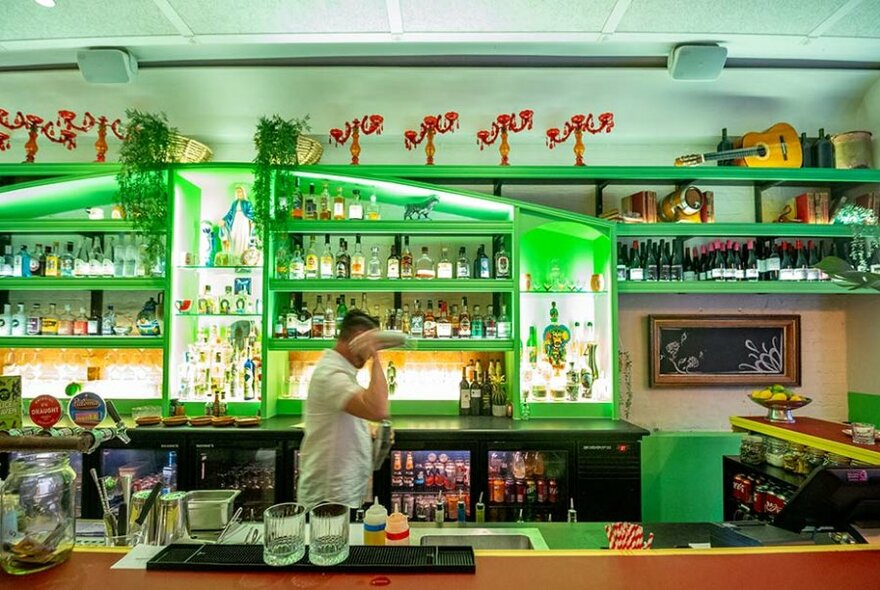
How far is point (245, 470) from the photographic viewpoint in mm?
3725

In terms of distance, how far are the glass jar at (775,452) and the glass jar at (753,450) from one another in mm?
42

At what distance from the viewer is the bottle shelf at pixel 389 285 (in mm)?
3873

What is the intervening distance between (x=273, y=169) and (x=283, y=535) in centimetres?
306

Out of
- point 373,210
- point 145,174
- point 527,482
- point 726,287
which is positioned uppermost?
point 145,174

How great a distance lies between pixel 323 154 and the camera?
14.7 feet

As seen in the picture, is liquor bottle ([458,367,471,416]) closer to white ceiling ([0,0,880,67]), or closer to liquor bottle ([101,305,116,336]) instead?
white ceiling ([0,0,880,67])

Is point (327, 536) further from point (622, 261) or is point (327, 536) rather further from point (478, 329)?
point (622, 261)

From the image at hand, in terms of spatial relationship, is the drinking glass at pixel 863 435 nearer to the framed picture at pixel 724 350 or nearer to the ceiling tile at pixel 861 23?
the framed picture at pixel 724 350

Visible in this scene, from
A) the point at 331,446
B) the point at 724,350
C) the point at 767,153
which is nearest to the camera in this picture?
the point at 331,446

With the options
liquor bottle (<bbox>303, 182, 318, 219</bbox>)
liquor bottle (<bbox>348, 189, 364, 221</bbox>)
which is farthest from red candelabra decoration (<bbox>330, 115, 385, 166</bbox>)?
liquor bottle (<bbox>303, 182, 318, 219</bbox>)

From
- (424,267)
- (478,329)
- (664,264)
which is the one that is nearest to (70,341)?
(424,267)

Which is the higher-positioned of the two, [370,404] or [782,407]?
[370,404]

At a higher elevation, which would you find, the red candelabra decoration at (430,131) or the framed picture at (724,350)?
the red candelabra decoration at (430,131)

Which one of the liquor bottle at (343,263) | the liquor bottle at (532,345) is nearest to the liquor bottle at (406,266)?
the liquor bottle at (343,263)
